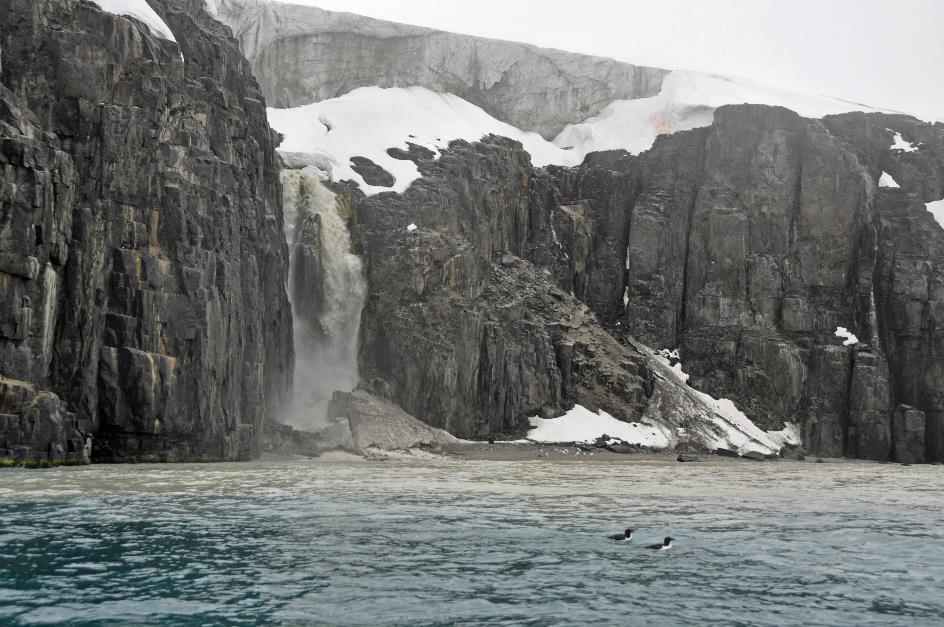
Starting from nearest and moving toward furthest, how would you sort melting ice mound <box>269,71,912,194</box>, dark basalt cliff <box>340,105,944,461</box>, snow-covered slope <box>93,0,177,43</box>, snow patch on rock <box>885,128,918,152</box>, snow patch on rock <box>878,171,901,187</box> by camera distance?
snow-covered slope <box>93,0,177,43</box> → dark basalt cliff <box>340,105,944,461</box> → melting ice mound <box>269,71,912,194</box> → snow patch on rock <box>878,171,901,187</box> → snow patch on rock <box>885,128,918,152</box>

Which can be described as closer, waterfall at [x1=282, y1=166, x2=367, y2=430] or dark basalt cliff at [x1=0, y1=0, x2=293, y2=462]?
dark basalt cliff at [x1=0, y1=0, x2=293, y2=462]

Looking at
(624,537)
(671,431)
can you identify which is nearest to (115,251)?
(624,537)

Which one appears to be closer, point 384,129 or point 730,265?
point 384,129

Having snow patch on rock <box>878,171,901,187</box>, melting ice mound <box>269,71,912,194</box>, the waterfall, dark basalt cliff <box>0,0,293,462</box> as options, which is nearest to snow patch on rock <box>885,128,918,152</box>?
snow patch on rock <box>878,171,901,187</box>

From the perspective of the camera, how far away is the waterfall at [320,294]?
279 feet

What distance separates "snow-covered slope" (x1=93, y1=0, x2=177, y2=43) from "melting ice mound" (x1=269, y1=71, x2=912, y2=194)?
32.2m

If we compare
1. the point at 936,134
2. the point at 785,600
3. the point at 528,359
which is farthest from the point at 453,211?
the point at 785,600

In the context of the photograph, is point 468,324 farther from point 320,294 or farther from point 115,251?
point 115,251

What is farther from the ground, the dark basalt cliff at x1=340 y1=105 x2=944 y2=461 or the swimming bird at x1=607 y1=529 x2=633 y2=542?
the dark basalt cliff at x1=340 y1=105 x2=944 y2=461

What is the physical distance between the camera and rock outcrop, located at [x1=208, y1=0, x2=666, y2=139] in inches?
5310

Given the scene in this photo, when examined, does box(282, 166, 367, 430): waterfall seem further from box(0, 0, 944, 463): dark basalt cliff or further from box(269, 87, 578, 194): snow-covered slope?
box(269, 87, 578, 194): snow-covered slope

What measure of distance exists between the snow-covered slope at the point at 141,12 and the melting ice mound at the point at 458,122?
32186 millimetres

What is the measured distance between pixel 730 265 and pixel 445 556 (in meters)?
97.8

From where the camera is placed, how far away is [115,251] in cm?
5559
